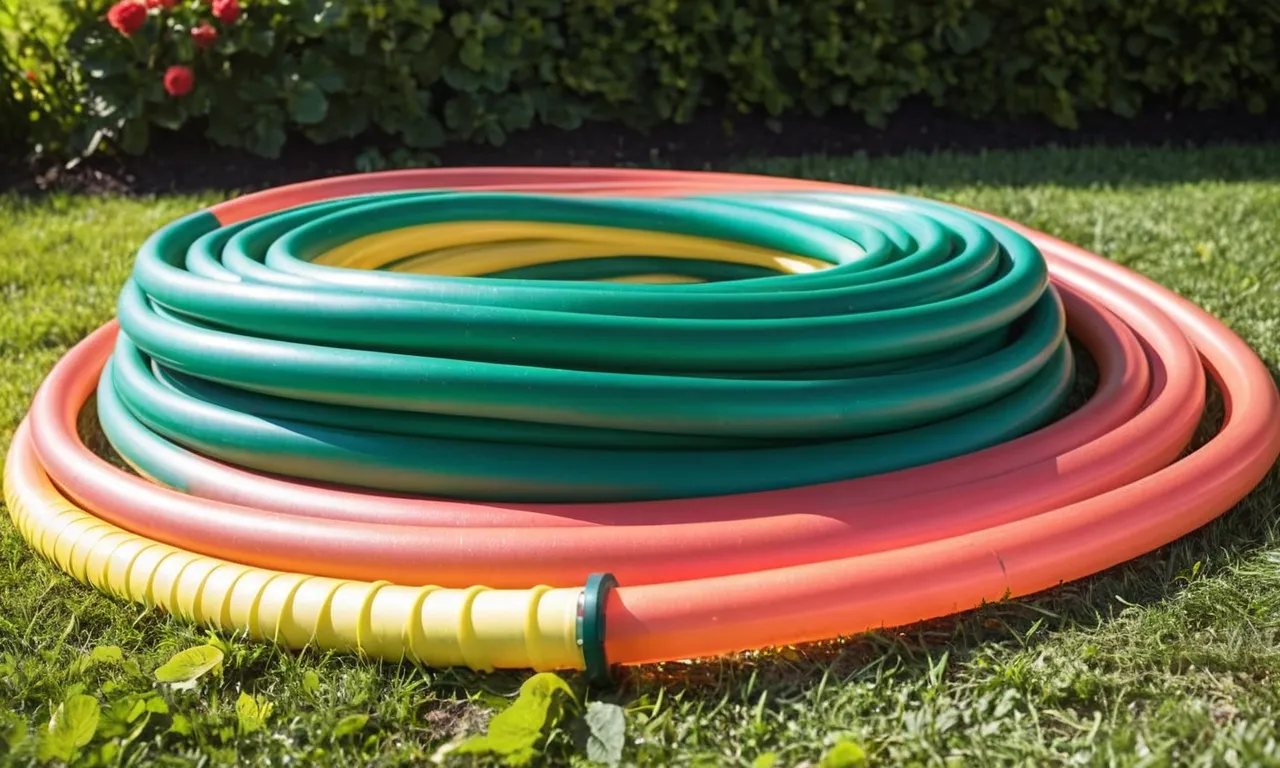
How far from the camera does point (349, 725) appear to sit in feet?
6.56

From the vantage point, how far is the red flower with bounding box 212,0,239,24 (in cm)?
525

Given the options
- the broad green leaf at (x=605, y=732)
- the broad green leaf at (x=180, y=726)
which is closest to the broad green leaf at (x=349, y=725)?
the broad green leaf at (x=180, y=726)

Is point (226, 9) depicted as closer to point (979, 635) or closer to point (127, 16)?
point (127, 16)

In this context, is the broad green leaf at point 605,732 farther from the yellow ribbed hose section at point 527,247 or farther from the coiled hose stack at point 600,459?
the yellow ribbed hose section at point 527,247

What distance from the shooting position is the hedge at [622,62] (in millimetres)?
5664

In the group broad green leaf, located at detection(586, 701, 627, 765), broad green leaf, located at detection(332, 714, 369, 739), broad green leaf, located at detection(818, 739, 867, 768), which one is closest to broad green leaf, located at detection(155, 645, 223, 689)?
broad green leaf, located at detection(332, 714, 369, 739)

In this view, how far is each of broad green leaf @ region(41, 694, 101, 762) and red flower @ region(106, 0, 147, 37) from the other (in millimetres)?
4009

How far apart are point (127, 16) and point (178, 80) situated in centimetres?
36

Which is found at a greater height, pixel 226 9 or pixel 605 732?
pixel 226 9

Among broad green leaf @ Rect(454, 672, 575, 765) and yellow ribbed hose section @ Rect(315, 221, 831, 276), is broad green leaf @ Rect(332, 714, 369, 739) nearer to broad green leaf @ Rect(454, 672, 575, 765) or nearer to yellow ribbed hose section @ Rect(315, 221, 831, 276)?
broad green leaf @ Rect(454, 672, 575, 765)

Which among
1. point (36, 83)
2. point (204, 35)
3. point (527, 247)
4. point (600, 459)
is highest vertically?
point (204, 35)

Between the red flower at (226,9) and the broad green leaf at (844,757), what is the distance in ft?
15.2

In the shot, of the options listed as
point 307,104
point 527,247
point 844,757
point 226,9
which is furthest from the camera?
point 307,104

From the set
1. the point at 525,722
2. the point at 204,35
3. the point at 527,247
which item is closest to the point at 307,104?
the point at 204,35
